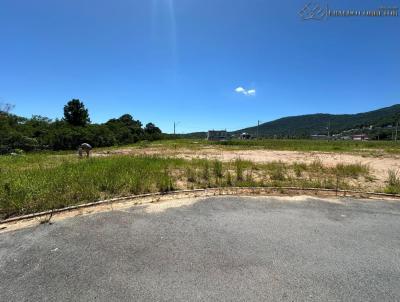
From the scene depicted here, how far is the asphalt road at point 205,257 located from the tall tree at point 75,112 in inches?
2017

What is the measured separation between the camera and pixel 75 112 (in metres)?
51.1

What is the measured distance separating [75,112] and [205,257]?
53.9 metres

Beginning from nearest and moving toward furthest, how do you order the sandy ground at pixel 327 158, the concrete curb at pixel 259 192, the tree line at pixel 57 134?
the concrete curb at pixel 259 192 < the sandy ground at pixel 327 158 < the tree line at pixel 57 134

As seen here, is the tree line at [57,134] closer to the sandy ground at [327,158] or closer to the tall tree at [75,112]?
the tall tree at [75,112]

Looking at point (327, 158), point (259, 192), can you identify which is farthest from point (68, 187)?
point (327, 158)

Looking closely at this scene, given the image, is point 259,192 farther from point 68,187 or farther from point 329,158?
point 329,158

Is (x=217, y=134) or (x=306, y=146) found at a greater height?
(x=217, y=134)

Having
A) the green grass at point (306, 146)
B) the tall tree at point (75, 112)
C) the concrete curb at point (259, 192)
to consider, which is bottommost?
the green grass at point (306, 146)

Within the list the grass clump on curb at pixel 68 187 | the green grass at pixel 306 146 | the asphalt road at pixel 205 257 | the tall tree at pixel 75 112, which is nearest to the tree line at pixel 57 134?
the tall tree at pixel 75 112

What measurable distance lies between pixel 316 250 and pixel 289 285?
1137 mm

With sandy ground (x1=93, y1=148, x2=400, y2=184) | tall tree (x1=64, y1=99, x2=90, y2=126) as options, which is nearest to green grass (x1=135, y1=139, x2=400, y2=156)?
sandy ground (x1=93, y1=148, x2=400, y2=184)

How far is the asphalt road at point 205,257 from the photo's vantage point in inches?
114

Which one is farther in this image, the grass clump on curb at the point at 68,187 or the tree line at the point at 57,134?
the tree line at the point at 57,134

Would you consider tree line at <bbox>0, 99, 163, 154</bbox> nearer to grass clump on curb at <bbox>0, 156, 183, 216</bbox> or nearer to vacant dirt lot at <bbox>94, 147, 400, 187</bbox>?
vacant dirt lot at <bbox>94, 147, 400, 187</bbox>
